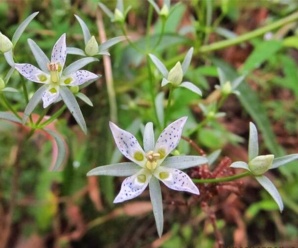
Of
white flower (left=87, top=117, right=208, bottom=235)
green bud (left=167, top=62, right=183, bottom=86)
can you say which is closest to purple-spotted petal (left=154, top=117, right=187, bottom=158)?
white flower (left=87, top=117, right=208, bottom=235)

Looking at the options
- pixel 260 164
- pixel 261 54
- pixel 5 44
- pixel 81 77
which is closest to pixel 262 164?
pixel 260 164

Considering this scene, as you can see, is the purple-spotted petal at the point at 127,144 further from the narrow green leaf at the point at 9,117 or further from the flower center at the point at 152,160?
the narrow green leaf at the point at 9,117

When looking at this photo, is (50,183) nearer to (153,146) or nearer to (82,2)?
(82,2)

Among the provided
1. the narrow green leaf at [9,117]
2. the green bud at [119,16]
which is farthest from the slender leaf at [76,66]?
the green bud at [119,16]

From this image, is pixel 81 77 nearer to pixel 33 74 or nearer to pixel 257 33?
pixel 33 74

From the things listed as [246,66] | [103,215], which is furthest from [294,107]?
[103,215]
